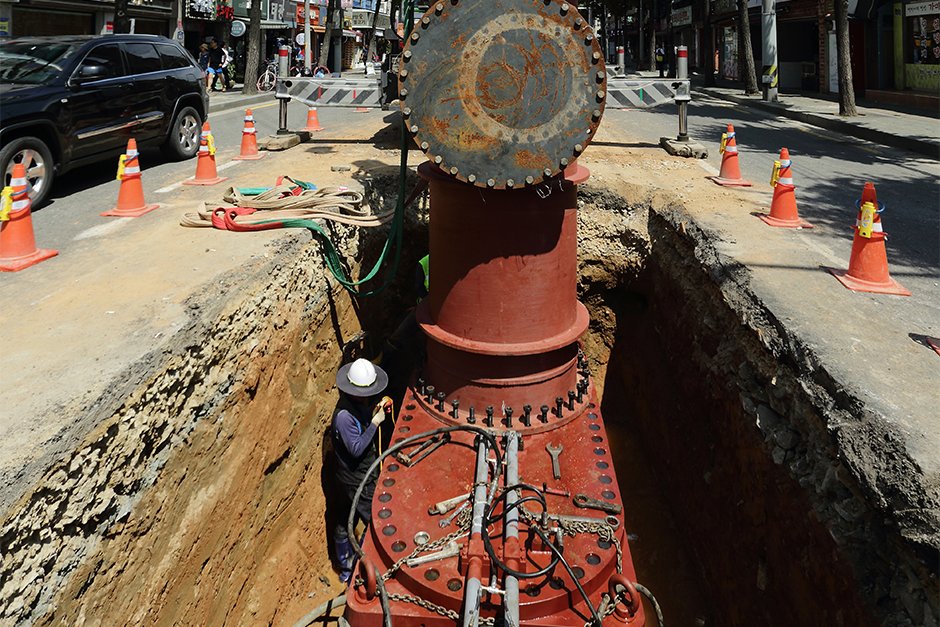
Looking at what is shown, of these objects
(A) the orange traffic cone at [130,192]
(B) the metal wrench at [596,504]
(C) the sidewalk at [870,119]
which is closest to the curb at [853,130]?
(C) the sidewalk at [870,119]

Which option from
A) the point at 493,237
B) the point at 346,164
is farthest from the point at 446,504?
the point at 346,164

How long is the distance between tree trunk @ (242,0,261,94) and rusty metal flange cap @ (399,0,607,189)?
→ 19.4 meters

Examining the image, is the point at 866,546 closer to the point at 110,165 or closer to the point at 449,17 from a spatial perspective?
the point at 449,17

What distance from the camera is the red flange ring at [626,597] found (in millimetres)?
2910

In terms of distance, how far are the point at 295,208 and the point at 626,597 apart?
4.40 meters

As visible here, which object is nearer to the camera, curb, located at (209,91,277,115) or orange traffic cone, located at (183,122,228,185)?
orange traffic cone, located at (183,122,228,185)

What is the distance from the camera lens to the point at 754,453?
4156 millimetres

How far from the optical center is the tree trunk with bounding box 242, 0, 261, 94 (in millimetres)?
20219

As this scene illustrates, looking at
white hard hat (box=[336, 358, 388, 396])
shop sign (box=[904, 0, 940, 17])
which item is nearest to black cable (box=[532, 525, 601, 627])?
white hard hat (box=[336, 358, 388, 396])

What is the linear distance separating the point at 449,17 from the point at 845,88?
15677mm

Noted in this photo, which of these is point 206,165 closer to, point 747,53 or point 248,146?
point 248,146

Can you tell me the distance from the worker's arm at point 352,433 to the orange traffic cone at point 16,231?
272cm

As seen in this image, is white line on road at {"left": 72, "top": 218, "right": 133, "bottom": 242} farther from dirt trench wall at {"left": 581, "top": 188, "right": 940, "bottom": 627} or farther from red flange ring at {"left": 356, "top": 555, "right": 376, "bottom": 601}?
dirt trench wall at {"left": 581, "top": 188, "right": 940, "bottom": 627}

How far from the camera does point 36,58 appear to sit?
305 inches
